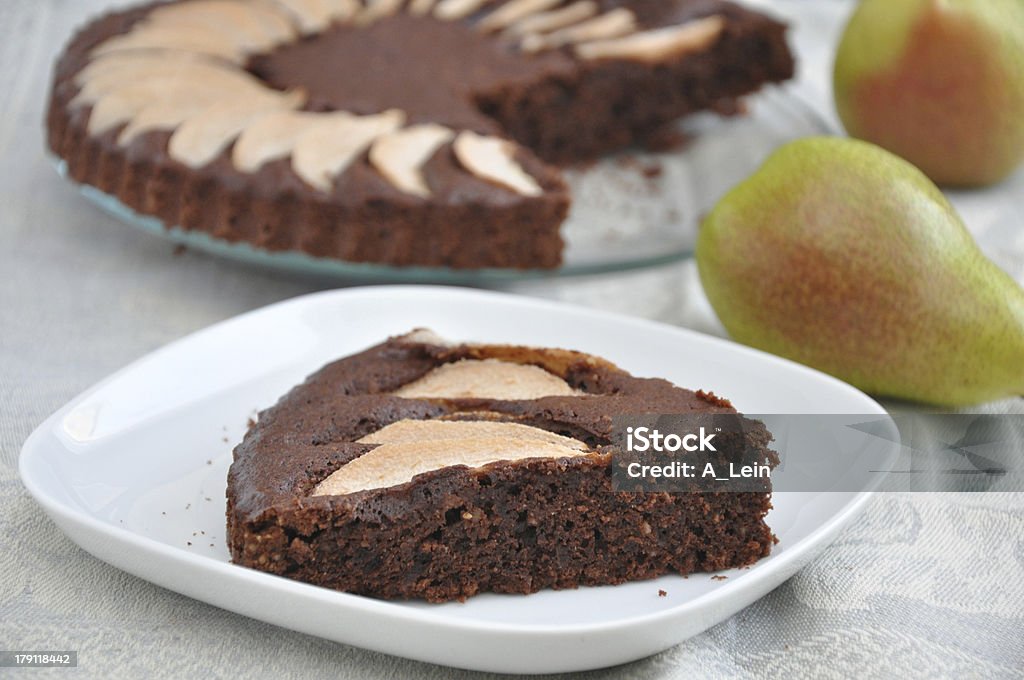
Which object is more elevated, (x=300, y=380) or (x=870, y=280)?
(x=870, y=280)

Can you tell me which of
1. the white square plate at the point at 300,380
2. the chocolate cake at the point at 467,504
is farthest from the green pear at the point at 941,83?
the chocolate cake at the point at 467,504

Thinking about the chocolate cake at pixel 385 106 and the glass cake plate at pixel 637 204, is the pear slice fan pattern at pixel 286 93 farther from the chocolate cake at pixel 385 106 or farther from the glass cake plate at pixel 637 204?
the glass cake plate at pixel 637 204

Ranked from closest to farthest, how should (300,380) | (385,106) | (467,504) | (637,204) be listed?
(467,504) → (300,380) → (385,106) → (637,204)

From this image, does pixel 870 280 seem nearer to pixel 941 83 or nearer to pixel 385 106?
pixel 941 83

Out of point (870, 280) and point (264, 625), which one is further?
point (870, 280)

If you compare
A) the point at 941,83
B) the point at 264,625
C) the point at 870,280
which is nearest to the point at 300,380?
the point at 264,625

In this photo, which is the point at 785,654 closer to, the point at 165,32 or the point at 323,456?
the point at 323,456

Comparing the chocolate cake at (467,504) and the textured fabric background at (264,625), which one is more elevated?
the chocolate cake at (467,504)

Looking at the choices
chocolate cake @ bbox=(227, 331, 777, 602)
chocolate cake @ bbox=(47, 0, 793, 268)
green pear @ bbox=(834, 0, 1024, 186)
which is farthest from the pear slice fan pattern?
chocolate cake @ bbox=(227, 331, 777, 602)
